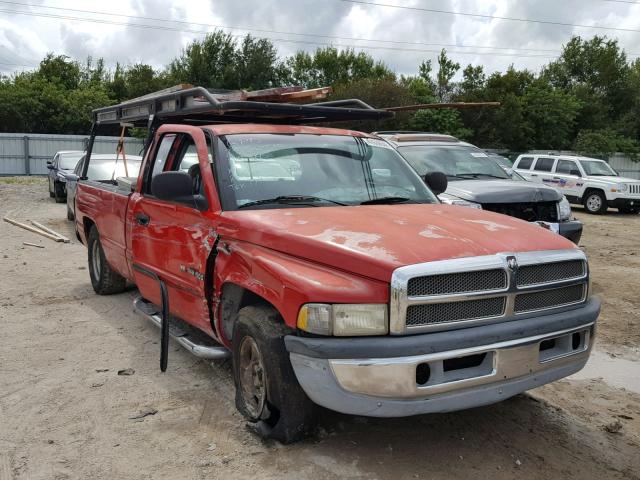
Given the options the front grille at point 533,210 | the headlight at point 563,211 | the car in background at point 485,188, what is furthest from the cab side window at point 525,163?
the front grille at point 533,210

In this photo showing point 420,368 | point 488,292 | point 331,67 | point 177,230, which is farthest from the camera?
point 331,67

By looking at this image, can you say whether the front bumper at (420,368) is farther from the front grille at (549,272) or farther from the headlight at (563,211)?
the headlight at (563,211)

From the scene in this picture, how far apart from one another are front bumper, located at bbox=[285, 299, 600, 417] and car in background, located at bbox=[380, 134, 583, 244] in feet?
12.5

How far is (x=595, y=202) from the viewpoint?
63.4ft

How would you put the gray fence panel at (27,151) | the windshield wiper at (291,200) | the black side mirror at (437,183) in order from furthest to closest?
the gray fence panel at (27,151) → the black side mirror at (437,183) → the windshield wiper at (291,200)

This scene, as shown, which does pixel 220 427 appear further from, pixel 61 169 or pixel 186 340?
pixel 61 169

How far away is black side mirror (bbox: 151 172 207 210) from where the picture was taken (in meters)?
4.13

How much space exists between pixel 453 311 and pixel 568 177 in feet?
60.1

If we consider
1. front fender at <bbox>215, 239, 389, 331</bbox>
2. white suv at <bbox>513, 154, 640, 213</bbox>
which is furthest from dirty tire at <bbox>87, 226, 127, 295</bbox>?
white suv at <bbox>513, 154, 640, 213</bbox>

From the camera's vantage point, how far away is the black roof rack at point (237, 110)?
461cm

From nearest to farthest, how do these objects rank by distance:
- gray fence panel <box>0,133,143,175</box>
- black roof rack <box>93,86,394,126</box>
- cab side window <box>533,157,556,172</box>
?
1. black roof rack <box>93,86,394,126</box>
2. cab side window <box>533,157,556,172</box>
3. gray fence panel <box>0,133,143,175</box>

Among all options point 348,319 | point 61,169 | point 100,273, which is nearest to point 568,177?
point 61,169

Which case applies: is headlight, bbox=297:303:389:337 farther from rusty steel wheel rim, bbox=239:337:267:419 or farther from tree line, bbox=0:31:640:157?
tree line, bbox=0:31:640:157

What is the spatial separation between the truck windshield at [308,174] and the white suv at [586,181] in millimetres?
15103
